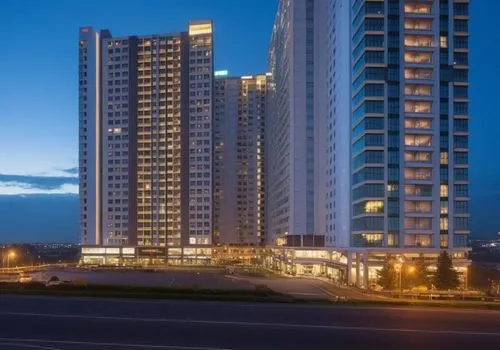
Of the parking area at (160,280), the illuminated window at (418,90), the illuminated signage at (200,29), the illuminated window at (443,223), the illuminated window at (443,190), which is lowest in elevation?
the parking area at (160,280)

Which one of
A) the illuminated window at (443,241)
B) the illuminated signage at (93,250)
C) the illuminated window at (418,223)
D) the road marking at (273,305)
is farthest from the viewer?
the illuminated signage at (93,250)

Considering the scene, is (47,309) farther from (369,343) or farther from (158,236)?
(158,236)

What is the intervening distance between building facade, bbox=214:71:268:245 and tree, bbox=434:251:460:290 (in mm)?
105292

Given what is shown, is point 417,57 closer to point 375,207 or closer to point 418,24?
point 418,24

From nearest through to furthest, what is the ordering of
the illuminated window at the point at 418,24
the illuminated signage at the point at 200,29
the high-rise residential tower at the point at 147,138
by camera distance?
the illuminated window at the point at 418,24
the high-rise residential tower at the point at 147,138
the illuminated signage at the point at 200,29

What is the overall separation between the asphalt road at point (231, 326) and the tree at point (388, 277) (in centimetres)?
2306

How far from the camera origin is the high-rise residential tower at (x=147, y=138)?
142 meters

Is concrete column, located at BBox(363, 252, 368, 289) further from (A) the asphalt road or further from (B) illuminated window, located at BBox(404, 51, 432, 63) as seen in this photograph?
(A) the asphalt road

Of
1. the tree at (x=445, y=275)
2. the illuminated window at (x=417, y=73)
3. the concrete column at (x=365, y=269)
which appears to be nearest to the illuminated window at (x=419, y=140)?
the illuminated window at (x=417, y=73)

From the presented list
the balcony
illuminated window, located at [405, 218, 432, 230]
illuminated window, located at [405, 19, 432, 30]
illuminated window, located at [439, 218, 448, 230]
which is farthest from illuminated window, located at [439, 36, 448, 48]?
illuminated window, located at [405, 218, 432, 230]

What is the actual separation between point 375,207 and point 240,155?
10338 centimetres

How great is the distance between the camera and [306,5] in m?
97.4

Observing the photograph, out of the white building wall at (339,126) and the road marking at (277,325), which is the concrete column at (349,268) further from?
the road marking at (277,325)

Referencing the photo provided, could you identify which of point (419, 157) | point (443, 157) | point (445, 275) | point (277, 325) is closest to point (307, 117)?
point (419, 157)
